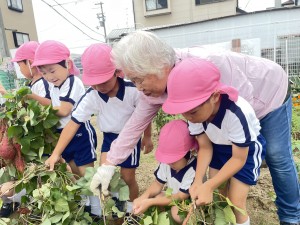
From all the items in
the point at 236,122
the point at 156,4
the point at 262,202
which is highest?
the point at 156,4

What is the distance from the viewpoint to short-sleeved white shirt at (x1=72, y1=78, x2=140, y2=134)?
2109 millimetres

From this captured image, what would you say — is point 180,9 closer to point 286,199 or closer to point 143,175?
point 143,175

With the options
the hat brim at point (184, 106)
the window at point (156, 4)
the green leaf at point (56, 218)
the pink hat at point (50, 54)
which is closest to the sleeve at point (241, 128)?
the hat brim at point (184, 106)

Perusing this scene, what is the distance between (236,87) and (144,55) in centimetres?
55

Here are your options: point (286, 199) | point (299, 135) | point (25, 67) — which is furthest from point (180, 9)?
point (286, 199)

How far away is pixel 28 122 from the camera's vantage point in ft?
7.38

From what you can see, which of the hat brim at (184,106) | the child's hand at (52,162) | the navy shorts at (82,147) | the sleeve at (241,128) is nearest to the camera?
the hat brim at (184,106)

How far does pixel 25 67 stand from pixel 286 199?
8.19 ft

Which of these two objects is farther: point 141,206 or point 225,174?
point 141,206

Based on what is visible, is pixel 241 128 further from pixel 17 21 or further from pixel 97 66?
pixel 17 21

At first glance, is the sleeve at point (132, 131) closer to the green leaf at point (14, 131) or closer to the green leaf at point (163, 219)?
the green leaf at point (163, 219)

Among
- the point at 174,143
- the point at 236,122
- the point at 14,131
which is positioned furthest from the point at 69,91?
the point at 236,122

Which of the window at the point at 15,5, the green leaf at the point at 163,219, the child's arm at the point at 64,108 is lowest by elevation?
the green leaf at the point at 163,219

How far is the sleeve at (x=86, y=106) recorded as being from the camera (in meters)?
2.12
